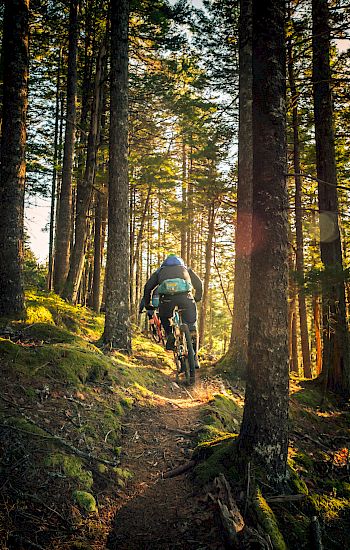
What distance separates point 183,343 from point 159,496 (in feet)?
14.9

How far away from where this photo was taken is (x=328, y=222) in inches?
360

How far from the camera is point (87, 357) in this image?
217 inches

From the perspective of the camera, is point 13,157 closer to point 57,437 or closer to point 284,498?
point 57,437

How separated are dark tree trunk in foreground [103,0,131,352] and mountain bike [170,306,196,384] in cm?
119

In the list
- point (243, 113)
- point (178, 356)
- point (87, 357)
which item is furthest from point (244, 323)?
point (243, 113)

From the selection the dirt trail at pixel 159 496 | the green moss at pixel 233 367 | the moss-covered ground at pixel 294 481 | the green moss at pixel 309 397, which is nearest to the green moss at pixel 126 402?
the dirt trail at pixel 159 496

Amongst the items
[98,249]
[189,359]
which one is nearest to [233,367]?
[189,359]

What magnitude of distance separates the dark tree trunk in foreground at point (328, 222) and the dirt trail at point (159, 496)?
5.18m

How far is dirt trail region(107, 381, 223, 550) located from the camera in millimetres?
2723

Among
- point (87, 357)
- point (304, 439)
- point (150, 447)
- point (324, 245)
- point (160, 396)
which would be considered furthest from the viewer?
point (324, 245)

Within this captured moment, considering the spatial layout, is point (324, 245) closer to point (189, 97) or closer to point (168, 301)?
point (168, 301)

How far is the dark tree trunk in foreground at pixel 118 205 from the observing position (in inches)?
317

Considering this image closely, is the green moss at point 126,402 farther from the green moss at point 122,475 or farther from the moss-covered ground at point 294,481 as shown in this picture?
the green moss at point 122,475

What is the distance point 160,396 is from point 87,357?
187 centimetres
